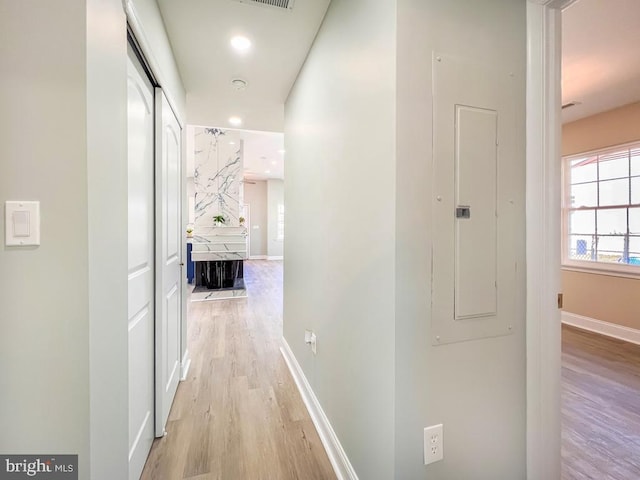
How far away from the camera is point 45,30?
79 cm

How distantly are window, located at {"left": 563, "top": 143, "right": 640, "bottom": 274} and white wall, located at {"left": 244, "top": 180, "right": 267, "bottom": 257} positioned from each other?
30.8 feet

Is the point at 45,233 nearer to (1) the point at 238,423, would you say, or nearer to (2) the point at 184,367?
(1) the point at 238,423

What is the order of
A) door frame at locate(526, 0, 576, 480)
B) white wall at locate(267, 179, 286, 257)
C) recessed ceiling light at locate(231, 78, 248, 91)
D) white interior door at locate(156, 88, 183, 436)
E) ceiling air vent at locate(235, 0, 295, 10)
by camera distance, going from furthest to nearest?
white wall at locate(267, 179, 286, 257) < recessed ceiling light at locate(231, 78, 248, 91) < white interior door at locate(156, 88, 183, 436) < ceiling air vent at locate(235, 0, 295, 10) < door frame at locate(526, 0, 576, 480)

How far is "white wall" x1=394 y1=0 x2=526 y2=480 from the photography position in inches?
40.7

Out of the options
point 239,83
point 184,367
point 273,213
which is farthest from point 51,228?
point 273,213

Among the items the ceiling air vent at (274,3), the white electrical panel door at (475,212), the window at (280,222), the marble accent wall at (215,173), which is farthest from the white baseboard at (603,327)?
the window at (280,222)

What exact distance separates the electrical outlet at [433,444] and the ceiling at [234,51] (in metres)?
2.20

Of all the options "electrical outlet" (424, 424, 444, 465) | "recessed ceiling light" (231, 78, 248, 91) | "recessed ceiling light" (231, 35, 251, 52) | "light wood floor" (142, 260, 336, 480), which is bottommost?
"light wood floor" (142, 260, 336, 480)

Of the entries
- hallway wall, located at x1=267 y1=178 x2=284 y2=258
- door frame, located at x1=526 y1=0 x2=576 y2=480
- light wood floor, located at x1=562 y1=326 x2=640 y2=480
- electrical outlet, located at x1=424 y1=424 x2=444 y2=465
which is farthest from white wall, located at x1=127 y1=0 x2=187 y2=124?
hallway wall, located at x1=267 y1=178 x2=284 y2=258

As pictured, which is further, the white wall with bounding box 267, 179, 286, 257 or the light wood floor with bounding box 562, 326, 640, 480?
the white wall with bounding box 267, 179, 286, 257

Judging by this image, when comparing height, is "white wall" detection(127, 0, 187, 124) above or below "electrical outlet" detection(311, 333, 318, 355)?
above

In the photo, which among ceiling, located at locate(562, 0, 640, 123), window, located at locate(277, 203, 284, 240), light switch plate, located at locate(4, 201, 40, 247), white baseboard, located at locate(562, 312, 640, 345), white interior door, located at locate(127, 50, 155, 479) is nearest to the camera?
light switch plate, located at locate(4, 201, 40, 247)

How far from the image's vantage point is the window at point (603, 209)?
3.31m

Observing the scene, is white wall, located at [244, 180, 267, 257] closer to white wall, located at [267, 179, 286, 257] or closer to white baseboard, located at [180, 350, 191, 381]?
white wall, located at [267, 179, 286, 257]
